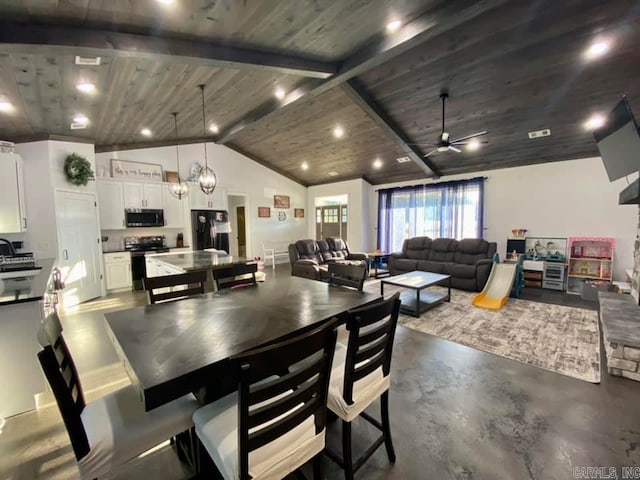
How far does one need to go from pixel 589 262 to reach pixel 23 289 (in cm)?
810

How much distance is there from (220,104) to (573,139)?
20.2ft

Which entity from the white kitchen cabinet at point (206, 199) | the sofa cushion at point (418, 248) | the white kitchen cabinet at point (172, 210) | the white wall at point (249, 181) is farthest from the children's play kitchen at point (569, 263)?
the white kitchen cabinet at point (172, 210)

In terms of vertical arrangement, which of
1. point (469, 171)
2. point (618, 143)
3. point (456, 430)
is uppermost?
point (469, 171)

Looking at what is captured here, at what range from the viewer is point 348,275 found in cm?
249

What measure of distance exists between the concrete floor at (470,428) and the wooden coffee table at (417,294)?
1361mm

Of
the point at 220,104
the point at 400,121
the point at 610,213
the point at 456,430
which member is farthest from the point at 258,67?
the point at 610,213

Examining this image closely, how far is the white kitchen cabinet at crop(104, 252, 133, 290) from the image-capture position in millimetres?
5398

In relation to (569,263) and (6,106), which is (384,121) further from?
(6,106)

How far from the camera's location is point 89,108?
3.70 meters

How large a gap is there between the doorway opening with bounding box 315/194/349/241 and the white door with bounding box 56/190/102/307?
599 centimetres

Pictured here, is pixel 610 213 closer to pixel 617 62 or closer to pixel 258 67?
pixel 617 62

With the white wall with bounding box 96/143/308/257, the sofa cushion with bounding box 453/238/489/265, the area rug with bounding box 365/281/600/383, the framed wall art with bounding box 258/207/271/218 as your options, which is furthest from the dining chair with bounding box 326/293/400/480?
the framed wall art with bounding box 258/207/271/218

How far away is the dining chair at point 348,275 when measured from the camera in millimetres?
2344

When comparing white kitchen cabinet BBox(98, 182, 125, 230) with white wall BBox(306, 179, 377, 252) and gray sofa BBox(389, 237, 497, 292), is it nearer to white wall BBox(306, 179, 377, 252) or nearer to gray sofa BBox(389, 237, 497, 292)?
white wall BBox(306, 179, 377, 252)
